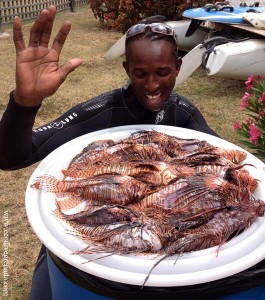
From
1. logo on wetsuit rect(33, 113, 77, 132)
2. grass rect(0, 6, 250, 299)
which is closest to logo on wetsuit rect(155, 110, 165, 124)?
logo on wetsuit rect(33, 113, 77, 132)

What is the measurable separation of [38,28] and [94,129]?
73 cm

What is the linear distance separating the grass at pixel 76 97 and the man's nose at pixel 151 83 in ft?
5.79

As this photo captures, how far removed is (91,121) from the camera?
220 cm

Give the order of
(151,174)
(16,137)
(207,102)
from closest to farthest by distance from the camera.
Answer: (151,174) < (16,137) < (207,102)

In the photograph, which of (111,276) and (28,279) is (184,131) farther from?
(28,279)

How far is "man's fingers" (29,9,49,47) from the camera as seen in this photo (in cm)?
157

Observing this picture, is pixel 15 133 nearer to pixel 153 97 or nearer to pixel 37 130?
pixel 37 130

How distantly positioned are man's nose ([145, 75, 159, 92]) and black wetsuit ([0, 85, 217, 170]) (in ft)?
0.73

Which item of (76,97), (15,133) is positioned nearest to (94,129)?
(15,133)

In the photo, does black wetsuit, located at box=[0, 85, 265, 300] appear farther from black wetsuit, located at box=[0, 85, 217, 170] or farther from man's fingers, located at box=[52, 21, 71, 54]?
man's fingers, located at box=[52, 21, 71, 54]

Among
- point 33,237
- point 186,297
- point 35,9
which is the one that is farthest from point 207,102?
point 35,9

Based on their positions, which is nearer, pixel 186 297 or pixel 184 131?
pixel 186 297

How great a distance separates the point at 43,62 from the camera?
1654mm

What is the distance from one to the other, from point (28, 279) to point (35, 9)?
10.6 meters
